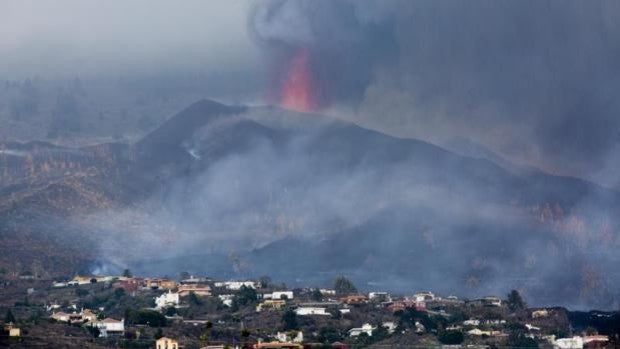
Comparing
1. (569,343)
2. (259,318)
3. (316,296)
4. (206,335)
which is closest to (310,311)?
(259,318)

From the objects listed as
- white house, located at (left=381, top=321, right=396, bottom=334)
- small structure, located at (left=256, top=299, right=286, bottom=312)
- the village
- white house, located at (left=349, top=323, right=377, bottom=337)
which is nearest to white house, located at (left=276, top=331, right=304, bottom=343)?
the village

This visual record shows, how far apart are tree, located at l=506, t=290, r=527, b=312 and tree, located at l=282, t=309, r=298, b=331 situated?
2454 cm

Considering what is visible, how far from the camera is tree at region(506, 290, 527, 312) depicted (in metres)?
168

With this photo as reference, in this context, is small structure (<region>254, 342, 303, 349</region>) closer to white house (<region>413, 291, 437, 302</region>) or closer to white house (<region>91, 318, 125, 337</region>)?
white house (<region>91, 318, 125, 337</region>)

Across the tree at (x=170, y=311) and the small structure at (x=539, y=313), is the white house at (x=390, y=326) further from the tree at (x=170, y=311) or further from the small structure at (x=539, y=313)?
the tree at (x=170, y=311)

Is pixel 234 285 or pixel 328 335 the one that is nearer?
pixel 328 335

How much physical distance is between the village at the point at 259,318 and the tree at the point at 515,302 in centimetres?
16

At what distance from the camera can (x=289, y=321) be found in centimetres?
15025

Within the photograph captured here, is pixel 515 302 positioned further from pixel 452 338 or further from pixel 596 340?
→ pixel 452 338

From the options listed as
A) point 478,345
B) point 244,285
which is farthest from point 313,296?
point 478,345

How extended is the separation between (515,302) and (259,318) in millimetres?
26700

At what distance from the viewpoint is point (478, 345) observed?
138125 millimetres

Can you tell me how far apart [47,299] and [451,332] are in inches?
1693

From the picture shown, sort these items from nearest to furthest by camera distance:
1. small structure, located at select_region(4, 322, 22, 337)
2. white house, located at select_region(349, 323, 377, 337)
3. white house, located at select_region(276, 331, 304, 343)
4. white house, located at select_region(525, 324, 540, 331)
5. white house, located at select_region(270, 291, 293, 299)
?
small structure, located at select_region(4, 322, 22, 337) < white house, located at select_region(276, 331, 304, 343) < white house, located at select_region(349, 323, 377, 337) < white house, located at select_region(525, 324, 540, 331) < white house, located at select_region(270, 291, 293, 299)
